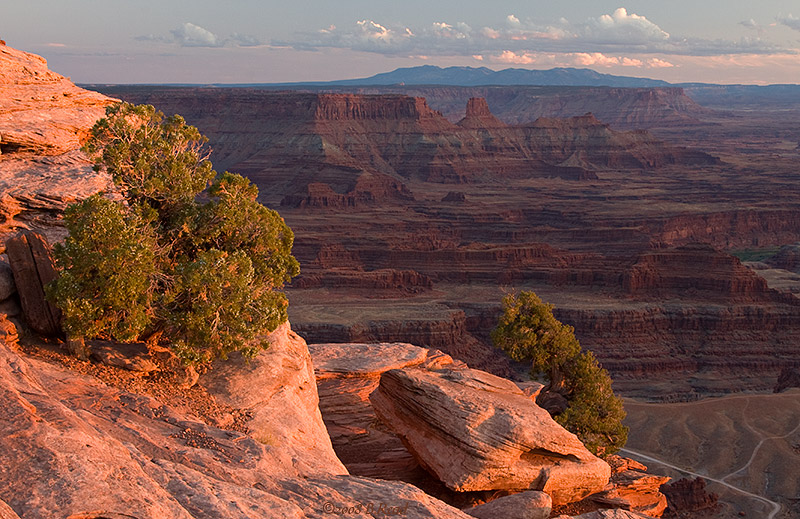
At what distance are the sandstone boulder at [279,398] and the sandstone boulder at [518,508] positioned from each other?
3601 millimetres

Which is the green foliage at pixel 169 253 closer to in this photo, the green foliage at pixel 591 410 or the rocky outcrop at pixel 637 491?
the rocky outcrop at pixel 637 491

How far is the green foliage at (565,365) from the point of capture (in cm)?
3047

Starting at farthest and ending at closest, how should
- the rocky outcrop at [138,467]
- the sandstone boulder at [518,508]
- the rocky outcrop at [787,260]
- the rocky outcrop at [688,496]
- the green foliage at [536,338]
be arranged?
the rocky outcrop at [787,260] < the rocky outcrop at [688,496] < the green foliage at [536,338] < the sandstone boulder at [518,508] < the rocky outcrop at [138,467]

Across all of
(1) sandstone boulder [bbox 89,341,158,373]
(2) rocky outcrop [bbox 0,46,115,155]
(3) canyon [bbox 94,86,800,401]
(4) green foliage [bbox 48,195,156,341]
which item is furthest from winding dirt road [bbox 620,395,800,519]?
(2) rocky outcrop [bbox 0,46,115,155]

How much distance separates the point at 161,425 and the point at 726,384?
65.6 metres

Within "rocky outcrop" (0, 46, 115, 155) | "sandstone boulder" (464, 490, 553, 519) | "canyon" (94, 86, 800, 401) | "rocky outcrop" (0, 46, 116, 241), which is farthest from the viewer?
"canyon" (94, 86, 800, 401)

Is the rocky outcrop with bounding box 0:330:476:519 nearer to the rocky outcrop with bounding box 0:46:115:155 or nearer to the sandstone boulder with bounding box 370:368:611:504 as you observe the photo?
the sandstone boulder with bounding box 370:368:611:504

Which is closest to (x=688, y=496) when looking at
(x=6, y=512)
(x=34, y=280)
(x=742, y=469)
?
(x=742, y=469)

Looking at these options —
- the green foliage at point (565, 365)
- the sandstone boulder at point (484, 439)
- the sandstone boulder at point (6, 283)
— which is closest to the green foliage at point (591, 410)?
the green foliage at point (565, 365)

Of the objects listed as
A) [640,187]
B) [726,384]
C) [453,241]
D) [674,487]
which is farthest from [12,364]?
[640,187]

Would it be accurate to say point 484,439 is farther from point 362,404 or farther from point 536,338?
point 536,338

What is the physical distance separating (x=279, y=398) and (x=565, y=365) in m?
15.6

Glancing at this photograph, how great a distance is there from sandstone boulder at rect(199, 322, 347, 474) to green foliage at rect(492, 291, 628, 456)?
11.3 meters

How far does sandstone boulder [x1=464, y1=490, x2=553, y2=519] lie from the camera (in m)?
18.4
